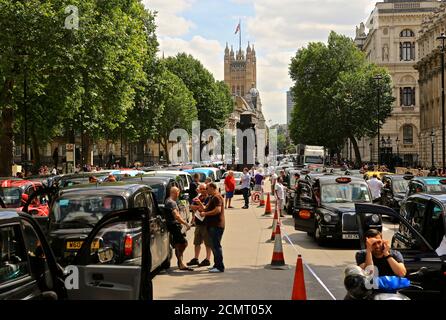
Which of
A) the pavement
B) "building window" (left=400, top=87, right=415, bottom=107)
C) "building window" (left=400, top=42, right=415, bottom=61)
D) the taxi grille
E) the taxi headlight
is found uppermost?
"building window" (left=400, top=42, right=415, bottom=61)

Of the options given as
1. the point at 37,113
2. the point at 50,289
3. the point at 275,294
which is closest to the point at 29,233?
the point at 50,289

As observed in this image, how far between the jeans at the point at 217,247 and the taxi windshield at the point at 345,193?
6.17 meters

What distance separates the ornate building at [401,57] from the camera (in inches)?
3706

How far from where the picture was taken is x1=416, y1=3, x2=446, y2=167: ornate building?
67750 mm

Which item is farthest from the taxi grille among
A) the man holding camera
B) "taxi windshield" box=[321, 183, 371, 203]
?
the man holding camera

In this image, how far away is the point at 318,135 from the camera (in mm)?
79812

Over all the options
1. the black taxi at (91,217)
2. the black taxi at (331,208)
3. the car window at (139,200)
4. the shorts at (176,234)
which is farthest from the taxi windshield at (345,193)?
the car window at (139,200)

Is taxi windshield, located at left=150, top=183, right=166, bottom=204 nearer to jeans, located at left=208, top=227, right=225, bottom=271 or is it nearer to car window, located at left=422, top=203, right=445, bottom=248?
jeans, located at left=208, top=227, right=225, bottom=271

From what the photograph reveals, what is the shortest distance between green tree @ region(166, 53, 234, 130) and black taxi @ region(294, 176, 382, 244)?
242ft

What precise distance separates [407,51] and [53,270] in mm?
96727

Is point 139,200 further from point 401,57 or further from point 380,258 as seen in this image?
point 401,57

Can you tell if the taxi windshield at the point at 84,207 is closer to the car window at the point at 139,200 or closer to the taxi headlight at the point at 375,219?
the car window at the point at 139,200
